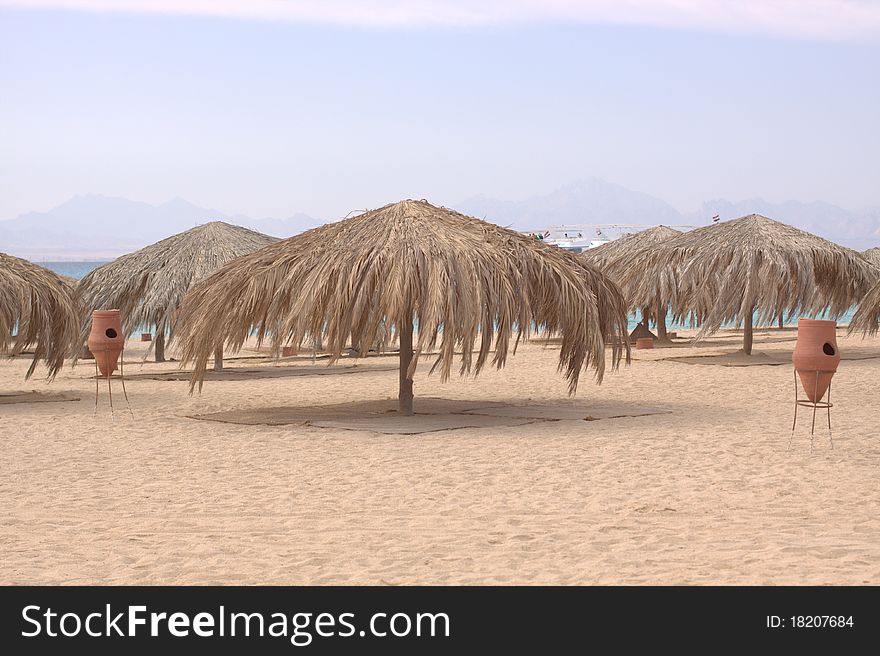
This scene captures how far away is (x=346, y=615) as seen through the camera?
13.0ft

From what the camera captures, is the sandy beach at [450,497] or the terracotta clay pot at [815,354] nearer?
the sandy beach at [450,497]

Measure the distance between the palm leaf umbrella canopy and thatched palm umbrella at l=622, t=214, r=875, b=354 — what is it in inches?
249

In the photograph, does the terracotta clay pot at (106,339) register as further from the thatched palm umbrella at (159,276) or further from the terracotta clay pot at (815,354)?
the terracotta clay pot at (815,354)

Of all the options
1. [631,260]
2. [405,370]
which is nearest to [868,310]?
[631,260]

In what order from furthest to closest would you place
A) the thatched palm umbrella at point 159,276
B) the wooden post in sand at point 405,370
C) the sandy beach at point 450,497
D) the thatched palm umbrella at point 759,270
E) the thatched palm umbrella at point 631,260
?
1. the thatched palm umbrella at point 631,260
2. the thatched palm umbrella at point 759,270
3. the thatched palm umbrella at point 159,276
4. the wooden post in sand at point 405,370
5. the sandy beach at point 450,497

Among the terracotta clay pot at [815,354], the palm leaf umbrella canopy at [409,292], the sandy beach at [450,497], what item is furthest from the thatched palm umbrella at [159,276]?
the terracotta clay pot at [815,354]

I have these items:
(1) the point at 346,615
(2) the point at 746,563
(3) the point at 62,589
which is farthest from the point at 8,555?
(2) the point at 746,563

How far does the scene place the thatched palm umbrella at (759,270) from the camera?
1662cm

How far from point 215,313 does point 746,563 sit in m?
6.40

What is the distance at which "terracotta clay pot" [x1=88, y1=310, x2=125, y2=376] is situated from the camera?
10.4 meters

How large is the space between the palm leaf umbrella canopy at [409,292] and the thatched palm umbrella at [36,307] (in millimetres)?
2020

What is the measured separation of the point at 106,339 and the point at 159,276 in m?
6.00

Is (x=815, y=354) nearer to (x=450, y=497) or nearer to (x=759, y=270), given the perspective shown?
(x=450, y=497)

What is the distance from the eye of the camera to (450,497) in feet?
22.2
